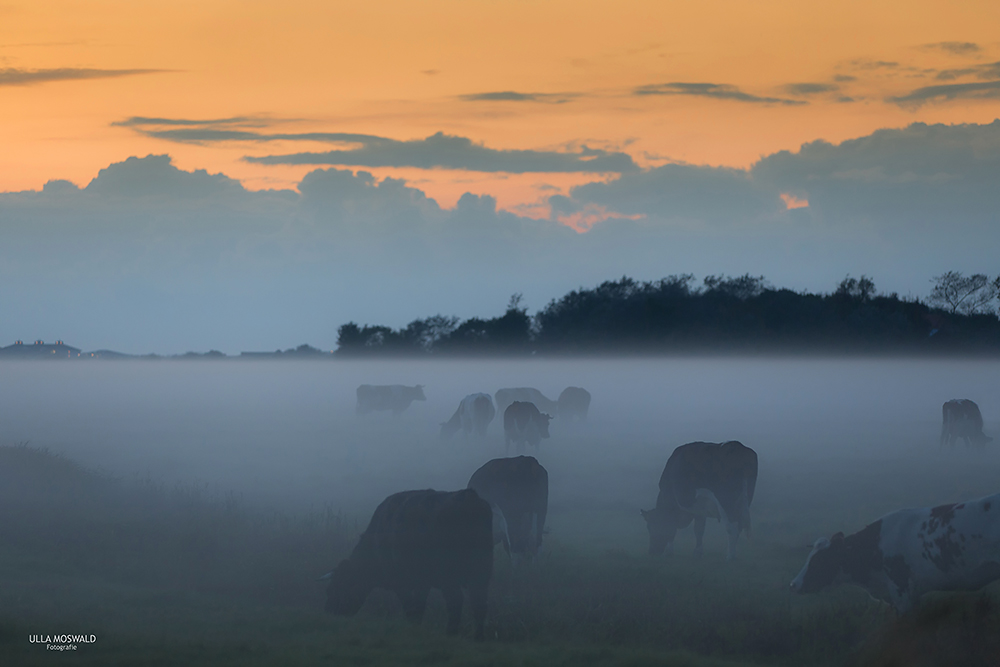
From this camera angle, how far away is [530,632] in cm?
1002

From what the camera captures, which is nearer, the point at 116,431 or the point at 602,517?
the point at 602,517

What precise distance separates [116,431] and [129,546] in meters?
25.6

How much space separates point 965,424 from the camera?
28.0 metres

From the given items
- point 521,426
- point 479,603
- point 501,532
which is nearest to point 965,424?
point 521,426

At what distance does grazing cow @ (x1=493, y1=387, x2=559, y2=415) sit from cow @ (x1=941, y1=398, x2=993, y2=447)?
1920 cm

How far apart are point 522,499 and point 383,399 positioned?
3613 cm

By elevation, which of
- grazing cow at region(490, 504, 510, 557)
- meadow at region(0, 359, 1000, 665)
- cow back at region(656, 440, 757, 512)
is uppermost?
cow back at region(656, 440, 757, 512)

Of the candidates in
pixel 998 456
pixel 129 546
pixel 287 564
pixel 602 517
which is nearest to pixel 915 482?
pixel 998 456

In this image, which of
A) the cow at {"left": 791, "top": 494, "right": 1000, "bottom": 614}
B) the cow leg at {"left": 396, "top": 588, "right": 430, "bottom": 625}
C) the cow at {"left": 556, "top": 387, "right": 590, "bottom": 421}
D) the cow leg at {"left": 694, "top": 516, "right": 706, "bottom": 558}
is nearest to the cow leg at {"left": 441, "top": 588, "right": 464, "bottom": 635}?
the cow leg at {"left": 396, "top": 588, "right": 430, "bottom": 625}

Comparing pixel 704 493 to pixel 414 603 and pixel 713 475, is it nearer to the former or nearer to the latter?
pixel 713 475

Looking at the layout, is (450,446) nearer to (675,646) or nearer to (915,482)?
(915,482)

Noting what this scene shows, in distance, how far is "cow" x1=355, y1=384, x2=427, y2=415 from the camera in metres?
47.9

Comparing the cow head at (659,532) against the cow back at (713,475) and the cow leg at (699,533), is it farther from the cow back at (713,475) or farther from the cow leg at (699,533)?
the cow leg at (699,533)

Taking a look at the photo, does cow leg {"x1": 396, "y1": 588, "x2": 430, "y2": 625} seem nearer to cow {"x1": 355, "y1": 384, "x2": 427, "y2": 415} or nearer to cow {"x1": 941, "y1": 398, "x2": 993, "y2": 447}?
cow {"x1": 941, "y1": 398, "x2": 993, "y2": 447}
